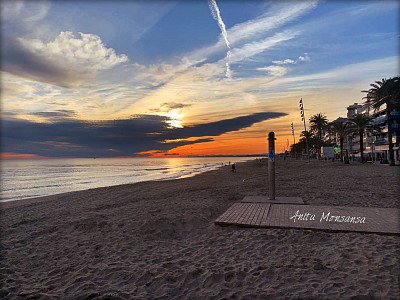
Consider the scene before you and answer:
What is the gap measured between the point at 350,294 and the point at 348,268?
90 centimetres

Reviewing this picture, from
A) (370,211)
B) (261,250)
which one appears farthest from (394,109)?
(261,250)

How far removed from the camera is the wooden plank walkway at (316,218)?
21.5 ft

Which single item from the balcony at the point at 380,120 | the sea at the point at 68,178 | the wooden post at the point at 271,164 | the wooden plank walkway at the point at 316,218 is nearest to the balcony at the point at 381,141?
the balcony at the point at 380,120

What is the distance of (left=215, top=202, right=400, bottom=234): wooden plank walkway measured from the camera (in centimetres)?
654

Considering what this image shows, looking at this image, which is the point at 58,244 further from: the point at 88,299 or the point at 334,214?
the point at 334,214

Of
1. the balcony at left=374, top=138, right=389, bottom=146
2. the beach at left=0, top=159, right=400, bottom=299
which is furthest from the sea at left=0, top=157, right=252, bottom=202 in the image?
the balcony at left=374, top=138, right=389, bottom=146

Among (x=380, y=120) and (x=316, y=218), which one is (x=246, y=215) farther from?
(x=380, y=120)

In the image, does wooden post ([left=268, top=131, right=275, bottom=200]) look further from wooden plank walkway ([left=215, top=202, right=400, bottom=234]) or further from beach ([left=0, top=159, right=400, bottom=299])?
beach ([left=0, top=159, right=400, bottom=299])

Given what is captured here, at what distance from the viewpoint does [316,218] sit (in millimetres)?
7438

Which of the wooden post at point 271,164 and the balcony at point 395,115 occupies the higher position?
the balcony at point 395,115

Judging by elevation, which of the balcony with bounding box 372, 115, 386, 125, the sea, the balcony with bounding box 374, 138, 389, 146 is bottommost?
the sea

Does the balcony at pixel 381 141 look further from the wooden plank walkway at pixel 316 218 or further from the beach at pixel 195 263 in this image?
the beach at pixel 195 263

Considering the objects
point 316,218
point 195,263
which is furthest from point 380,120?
point 195,263

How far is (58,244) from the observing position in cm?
696
